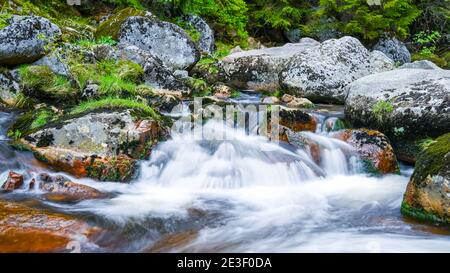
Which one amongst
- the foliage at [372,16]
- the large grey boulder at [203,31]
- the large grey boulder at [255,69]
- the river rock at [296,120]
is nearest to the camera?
the river rock at [296,120]

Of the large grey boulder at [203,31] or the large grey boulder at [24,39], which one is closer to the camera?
the large grey boulder at [24,39]

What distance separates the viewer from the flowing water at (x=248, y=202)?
4023mm

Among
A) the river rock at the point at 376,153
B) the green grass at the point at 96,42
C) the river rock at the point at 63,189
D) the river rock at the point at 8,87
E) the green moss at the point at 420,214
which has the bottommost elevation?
the green moss at the point at 420,214

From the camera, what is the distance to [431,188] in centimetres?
432

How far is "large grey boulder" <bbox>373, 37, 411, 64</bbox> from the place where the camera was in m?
14.5

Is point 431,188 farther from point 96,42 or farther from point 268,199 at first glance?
point 96,42

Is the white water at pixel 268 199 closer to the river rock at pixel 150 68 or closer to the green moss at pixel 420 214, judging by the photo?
the green moss at pixel 420 214

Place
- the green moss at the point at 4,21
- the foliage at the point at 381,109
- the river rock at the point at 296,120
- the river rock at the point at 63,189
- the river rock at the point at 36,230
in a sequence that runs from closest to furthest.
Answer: the river rock at the point at 36,230, the river rock at the point at 63,189, the foliage at the point at 381,109, the river rock at the point at 296,120, the green moss at the point at 4,21

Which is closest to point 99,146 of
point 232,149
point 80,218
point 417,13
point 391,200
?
point 80,218

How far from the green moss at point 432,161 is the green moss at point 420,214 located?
1.17ft

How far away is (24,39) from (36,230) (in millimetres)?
4949

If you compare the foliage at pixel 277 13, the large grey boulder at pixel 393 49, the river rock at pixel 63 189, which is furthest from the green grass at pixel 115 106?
the large grey boulder at pixel 393 49

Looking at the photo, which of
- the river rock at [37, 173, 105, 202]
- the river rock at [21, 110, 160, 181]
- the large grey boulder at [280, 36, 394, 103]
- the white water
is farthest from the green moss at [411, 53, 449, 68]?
the river rock at [37, 173, 105, 202]

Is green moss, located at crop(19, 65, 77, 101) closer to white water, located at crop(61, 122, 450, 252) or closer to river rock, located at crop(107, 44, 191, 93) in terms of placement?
river rock, located at crop(107, 44, 191, 93)
